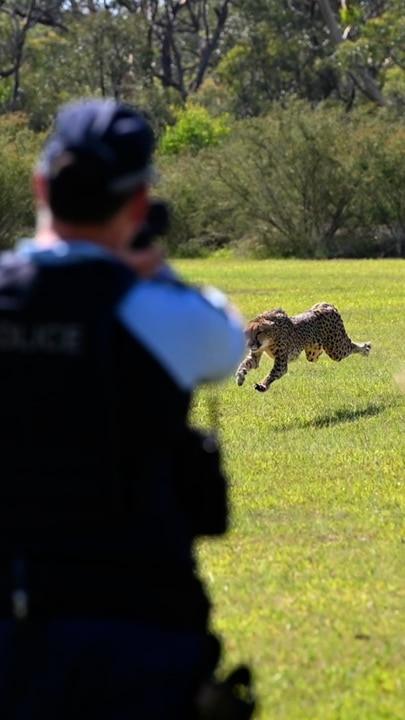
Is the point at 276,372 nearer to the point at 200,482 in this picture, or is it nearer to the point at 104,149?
the point at 200,482

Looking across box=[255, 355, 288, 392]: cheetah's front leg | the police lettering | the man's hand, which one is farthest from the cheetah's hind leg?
the police lettering

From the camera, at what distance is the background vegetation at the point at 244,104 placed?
49656 millimetres

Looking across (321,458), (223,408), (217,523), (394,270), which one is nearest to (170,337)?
(217,523)

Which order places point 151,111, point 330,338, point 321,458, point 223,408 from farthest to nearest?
point 151,111 → point 330,338 → point 223,408 → point 321,458

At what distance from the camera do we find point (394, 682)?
6113 millimetres

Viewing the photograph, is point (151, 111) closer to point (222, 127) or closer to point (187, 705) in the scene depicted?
point (222, 127)

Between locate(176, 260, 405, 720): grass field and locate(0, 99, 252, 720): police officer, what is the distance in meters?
2.27

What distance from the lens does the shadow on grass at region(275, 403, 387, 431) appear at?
43.9ft

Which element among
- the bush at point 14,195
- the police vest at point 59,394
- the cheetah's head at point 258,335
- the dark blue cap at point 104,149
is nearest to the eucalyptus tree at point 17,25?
the bush at point 14,195

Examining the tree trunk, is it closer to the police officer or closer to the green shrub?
the green shrub

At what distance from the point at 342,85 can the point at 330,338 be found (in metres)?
59.2

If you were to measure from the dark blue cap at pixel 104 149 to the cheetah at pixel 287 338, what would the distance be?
1092 centimetres

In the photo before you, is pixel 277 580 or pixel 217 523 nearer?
pixel 217 523

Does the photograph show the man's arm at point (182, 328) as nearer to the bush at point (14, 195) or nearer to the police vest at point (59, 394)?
the police vest at point (59, 394)
